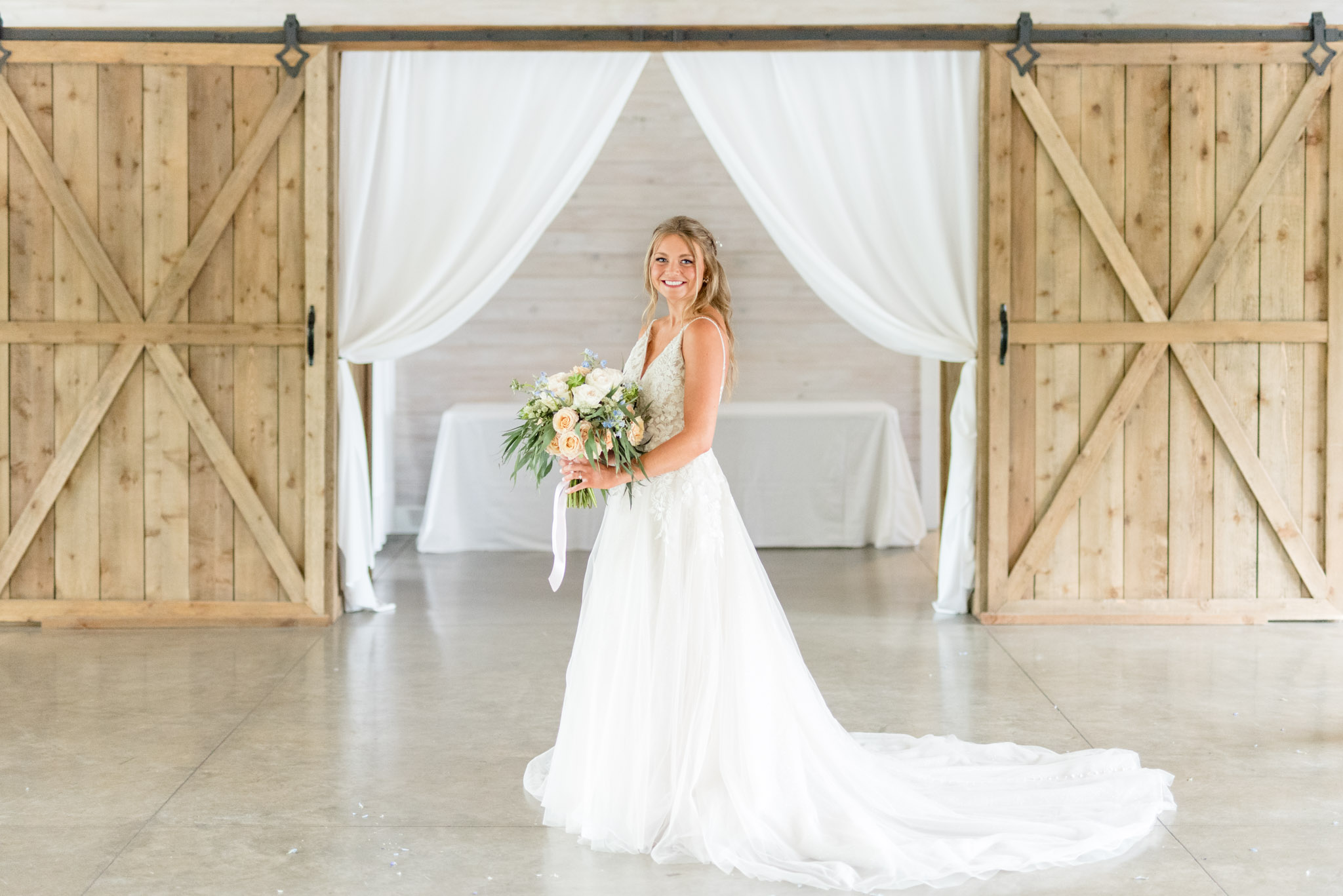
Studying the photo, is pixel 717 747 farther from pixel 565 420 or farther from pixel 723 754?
pixel 565 420

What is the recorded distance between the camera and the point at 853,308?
5715 mm

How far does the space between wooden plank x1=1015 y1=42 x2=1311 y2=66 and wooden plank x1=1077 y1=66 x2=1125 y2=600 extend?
60mm

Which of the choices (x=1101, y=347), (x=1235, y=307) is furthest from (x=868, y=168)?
(x=1235, y=307)

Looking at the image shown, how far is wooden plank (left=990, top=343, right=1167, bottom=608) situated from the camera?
18.3 ft

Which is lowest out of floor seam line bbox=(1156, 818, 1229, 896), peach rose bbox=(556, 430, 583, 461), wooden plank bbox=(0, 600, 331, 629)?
floor seam line bbox=(1156, 818, 1229, 896)

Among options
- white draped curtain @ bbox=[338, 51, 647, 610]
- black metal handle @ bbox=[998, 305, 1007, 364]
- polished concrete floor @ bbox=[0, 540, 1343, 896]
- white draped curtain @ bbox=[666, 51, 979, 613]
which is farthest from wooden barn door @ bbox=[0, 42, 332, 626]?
black metal handle @ bbox=[998, 305, 1007, 364]

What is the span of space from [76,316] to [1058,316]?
4.21 meters

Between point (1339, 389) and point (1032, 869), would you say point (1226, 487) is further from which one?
point (1032, 869)

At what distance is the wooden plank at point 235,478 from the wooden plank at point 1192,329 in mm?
3820

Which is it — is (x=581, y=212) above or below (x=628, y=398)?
above

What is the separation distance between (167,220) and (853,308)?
2.97m

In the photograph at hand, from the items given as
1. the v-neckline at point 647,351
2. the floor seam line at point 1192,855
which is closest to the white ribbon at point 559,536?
the v-neckline at point 647,351

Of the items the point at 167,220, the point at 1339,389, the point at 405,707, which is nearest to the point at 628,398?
the point at 405,707

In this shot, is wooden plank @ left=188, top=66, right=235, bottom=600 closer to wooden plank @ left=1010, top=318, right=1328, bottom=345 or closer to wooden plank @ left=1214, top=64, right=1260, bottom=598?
wooden plank @ left=1010, top=318, right=1328, bottom=345
